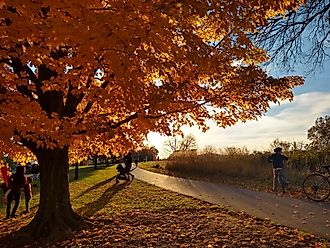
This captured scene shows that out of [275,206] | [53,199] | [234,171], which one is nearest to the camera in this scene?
[53,199]

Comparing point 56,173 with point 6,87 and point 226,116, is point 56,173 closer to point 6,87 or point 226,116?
point 6,87

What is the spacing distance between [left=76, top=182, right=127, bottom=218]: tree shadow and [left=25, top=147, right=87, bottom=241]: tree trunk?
7.33 ft

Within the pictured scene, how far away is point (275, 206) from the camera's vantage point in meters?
11.4

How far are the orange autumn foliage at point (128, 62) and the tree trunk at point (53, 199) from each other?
0.56 meters

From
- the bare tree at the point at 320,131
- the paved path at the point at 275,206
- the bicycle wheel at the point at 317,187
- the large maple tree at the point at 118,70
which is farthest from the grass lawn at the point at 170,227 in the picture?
the bare tree at the point at 320,131

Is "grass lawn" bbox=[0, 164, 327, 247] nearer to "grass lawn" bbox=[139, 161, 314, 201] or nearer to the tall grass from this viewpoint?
"grass lawn" bbox=[139, 161, 314, 201]

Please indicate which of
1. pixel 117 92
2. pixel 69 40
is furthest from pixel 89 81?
pixel 69 40

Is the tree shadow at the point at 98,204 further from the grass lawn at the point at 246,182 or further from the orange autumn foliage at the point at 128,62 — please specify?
the grass lawn at the point at 246,182

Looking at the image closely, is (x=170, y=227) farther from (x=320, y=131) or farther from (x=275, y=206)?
(x=320, y=131)

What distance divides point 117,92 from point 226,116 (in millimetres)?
2956

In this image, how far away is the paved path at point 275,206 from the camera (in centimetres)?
877

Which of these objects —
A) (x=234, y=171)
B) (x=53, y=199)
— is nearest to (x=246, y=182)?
(x=234, y=171)

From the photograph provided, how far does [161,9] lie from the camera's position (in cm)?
510

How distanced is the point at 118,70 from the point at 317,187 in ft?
29.5
